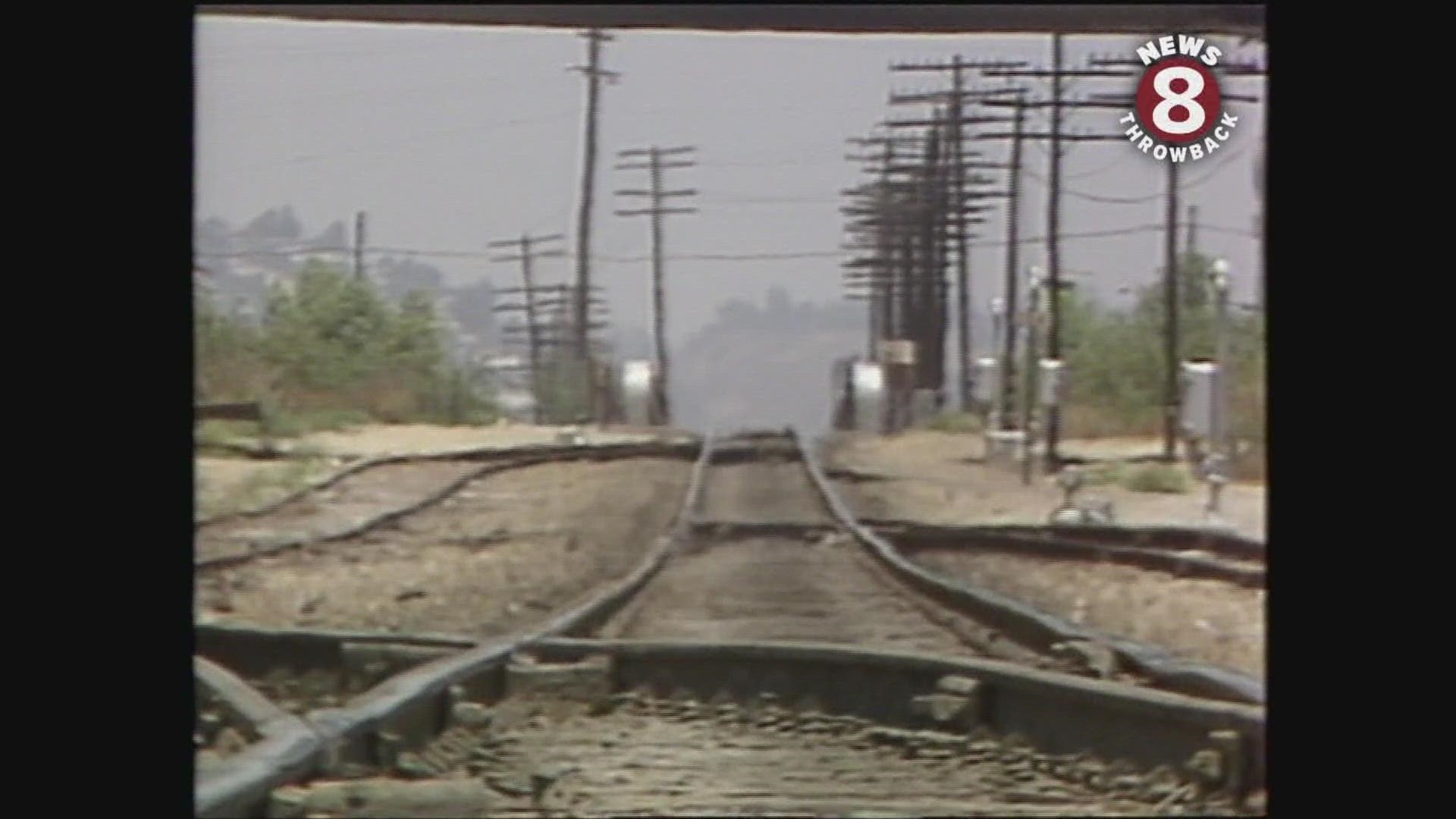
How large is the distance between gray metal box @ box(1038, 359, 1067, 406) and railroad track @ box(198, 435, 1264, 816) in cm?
42

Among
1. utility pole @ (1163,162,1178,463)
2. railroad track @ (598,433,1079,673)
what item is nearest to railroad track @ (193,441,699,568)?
railroad track @ (598,433,1079,673)

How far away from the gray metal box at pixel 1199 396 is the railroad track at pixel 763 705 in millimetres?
458

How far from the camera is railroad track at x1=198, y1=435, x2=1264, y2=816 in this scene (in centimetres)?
411

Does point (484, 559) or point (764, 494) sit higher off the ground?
point (764, 494)

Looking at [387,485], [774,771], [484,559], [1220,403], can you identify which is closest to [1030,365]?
[1220,403]

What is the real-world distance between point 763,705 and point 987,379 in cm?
83

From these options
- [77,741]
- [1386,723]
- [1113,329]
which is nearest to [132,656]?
[77,741]

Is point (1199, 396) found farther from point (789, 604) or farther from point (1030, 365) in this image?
point (789, 604)

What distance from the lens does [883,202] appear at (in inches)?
170

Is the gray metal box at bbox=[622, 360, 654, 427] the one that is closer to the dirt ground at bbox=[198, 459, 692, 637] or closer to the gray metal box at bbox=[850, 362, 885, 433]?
the dirt ground at bbox=[198, 459, 692, 637]

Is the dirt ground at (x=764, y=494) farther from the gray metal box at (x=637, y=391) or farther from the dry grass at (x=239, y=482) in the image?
the dry grass at (x=239, y=482)

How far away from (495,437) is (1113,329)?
50.3 inches

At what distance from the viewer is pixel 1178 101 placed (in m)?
4.14

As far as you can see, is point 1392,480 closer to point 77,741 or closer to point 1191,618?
point 1191,618
